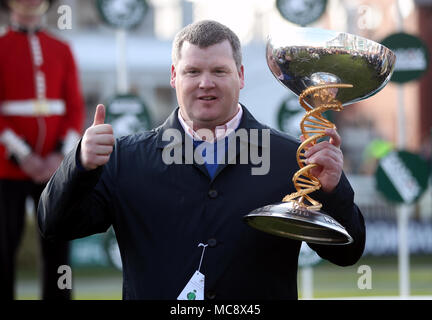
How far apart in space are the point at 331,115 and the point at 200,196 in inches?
143

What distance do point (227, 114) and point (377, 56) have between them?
0.54 meters

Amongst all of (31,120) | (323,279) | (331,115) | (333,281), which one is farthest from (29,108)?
(323,279)

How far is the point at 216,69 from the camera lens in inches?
102

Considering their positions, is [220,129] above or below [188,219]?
above

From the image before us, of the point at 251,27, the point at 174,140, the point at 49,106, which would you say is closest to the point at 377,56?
the point at 174,140

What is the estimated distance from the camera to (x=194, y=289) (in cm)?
251

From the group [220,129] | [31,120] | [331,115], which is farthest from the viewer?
[331,115]

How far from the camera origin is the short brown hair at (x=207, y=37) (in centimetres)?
260

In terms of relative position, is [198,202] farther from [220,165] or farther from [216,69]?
[216,69]

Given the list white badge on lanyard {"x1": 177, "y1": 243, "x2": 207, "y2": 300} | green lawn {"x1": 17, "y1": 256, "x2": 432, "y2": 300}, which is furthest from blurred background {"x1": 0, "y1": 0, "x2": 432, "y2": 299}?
white badge on lanyard {"x1": 177, "y1": 243, "x2": 207, "y2": 300}

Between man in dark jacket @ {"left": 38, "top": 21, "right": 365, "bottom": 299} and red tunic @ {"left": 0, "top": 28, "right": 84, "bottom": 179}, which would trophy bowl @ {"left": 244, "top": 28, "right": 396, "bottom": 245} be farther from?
red tunic @ {"left": 0, "top": 28, "right": 84, "bottom": 179}

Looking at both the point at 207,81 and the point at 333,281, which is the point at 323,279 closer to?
the point at 333,281

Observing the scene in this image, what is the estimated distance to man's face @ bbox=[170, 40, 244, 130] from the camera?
8.48ft
